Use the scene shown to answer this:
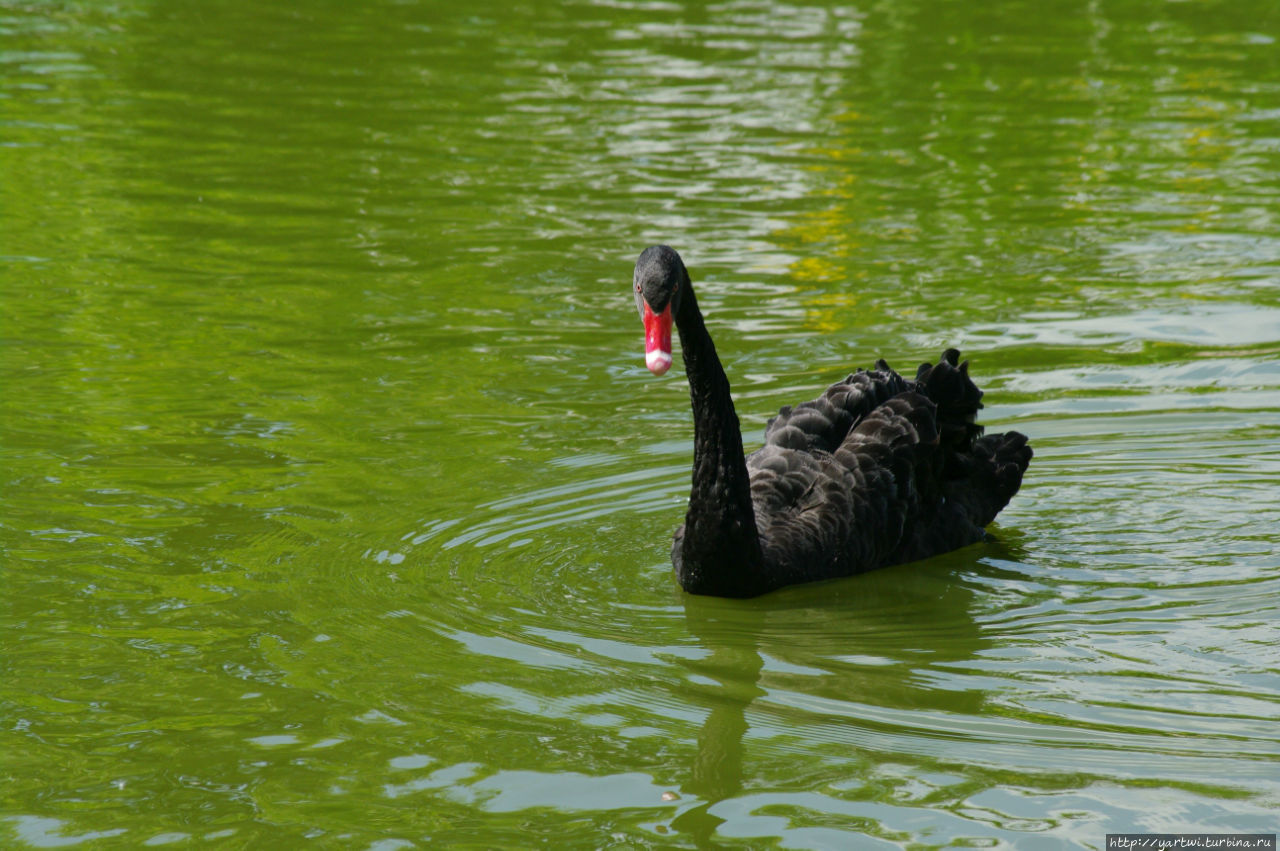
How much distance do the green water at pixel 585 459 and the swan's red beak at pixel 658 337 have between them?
105cm

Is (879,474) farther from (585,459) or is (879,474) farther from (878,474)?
(585,459)

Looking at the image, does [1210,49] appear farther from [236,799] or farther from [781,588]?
[236,799]

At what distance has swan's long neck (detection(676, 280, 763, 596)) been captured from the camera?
6.23 metres

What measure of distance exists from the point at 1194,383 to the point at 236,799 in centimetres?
565

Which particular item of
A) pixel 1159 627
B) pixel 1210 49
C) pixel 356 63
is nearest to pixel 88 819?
pixel 1159 627

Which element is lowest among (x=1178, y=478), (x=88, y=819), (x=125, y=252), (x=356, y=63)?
(x=88, y=819)

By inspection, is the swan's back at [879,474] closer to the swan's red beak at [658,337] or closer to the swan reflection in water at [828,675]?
the swan reflection in water at [828,675]

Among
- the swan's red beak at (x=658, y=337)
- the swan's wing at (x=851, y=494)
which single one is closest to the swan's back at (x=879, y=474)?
the swan's wing at (x=851, y=494)

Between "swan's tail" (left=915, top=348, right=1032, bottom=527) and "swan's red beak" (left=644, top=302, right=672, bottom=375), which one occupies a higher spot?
"swan's red beak" (left=644, top=302, right=672, bottom=375)

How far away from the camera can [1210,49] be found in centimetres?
1889

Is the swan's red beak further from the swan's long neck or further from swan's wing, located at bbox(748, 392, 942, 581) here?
swan's wing, located at bbox(748, 392, 942, 581)

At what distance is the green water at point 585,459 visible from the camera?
4.89m

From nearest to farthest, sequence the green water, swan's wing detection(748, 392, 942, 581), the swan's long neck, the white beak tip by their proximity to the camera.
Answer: the green water, the white beak tip, the swan's long neck, swan's wing detection(748, 392, 942, 581)

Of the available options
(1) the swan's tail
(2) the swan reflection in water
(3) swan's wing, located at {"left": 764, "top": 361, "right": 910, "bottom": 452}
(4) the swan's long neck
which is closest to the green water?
(2) the swan reflection in water
